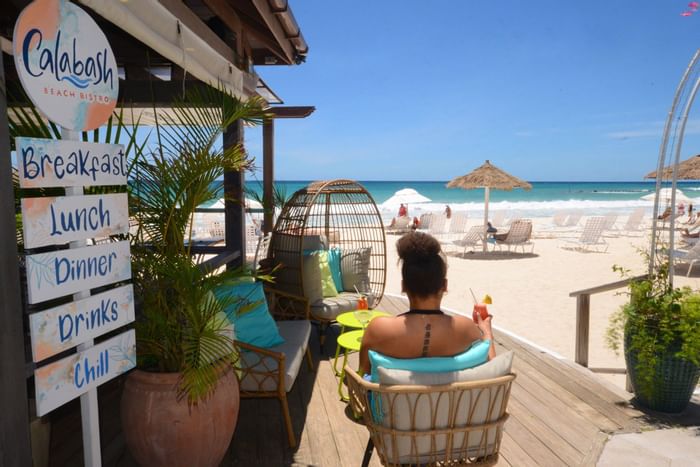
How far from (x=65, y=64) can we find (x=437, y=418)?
1.76 meters

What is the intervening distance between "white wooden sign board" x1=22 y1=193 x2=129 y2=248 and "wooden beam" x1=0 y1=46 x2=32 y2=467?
0.21 feet

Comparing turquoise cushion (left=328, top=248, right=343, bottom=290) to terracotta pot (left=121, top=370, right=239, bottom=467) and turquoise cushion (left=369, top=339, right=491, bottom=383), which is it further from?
turquoise cushion (left=369, top=339, right=491, bottom=383)

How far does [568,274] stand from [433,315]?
8.02 m

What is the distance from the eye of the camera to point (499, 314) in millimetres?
6066

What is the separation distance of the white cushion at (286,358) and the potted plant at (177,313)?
1.66ft

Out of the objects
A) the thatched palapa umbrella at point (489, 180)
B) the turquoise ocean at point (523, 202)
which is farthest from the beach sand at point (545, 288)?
the turquoise ocean at point (523, 202)

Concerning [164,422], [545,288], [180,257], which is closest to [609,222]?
[545,288]

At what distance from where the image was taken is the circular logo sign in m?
1.34

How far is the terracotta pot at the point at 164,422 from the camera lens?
2012 millimetres

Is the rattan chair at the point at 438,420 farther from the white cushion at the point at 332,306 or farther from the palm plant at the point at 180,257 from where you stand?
the white cushion at the point at 332,306

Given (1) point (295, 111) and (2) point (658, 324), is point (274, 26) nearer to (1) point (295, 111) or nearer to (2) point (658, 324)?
(1) point (295, 111)

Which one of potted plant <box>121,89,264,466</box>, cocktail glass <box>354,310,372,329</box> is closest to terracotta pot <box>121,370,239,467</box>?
potted plant <box>121,89,264,466</box>

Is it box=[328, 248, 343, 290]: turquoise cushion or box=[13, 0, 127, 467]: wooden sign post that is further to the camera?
box=[328, 248, 343, 290]: turquoise cushion

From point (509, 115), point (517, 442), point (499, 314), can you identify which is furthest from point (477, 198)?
point (517, 442)
